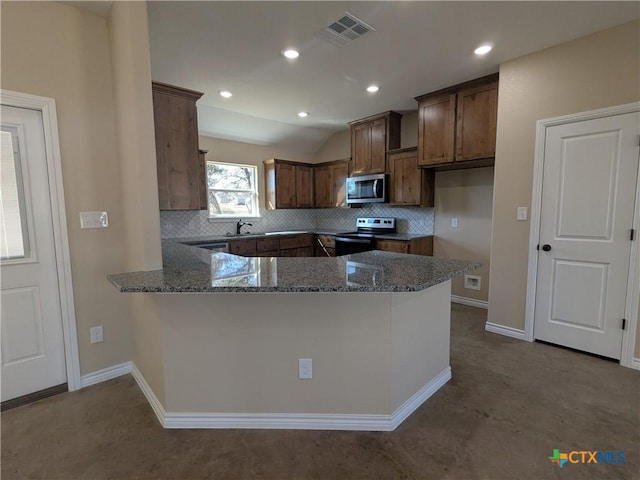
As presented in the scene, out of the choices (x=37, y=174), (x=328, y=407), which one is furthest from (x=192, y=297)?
(x=37, y=174)

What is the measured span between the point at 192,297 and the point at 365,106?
358 cm

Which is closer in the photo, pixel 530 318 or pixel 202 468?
pixel 202 468

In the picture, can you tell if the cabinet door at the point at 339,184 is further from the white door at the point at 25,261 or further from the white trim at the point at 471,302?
the white door at the point at 25,261

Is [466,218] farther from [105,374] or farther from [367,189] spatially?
[105,374]

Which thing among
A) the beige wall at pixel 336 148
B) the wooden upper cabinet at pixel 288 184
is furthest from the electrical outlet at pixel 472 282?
the wooden upper cabinet at pixel 288 184

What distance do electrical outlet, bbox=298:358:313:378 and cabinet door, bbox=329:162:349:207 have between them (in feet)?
12.8

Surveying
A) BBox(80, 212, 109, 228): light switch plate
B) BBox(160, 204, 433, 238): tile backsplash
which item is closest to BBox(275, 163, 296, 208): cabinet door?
BBox(160, 204, 433, 238): tile backsplash

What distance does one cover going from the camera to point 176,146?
116 inches

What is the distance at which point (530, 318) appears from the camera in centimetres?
305

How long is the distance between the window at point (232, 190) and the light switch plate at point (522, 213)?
4.02 metres

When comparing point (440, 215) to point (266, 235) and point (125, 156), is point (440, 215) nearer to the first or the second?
point (266, 235)

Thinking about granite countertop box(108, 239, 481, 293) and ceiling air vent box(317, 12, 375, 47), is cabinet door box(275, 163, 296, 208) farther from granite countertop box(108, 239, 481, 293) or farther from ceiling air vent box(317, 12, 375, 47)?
granite countertop box(108, 239, 481, 293)

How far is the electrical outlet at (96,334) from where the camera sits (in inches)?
93.0

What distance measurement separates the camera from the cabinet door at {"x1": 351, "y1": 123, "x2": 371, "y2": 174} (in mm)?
4797
